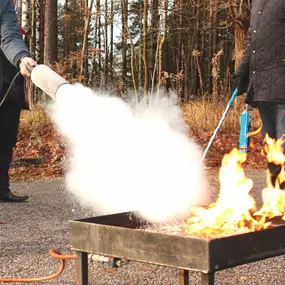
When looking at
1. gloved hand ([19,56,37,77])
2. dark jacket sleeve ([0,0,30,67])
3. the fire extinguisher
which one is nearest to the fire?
gloved hand ([19,56,37,77])

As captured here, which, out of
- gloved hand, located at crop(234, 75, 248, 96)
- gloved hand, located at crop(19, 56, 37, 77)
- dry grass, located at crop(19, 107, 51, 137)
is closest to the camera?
gloved hand, located at crop(19, 56, 37, 77)

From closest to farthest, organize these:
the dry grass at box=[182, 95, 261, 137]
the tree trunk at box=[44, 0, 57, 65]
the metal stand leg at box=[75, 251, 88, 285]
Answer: the metal stand leg at box=[75, 251, 88, 285] < the dry grass at box=[182, 95, 261, 137] < the tree trunk at box=[44, 0, 57, 65]

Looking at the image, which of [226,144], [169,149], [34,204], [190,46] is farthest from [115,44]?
[169,149]

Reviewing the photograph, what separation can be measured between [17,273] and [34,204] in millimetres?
3001

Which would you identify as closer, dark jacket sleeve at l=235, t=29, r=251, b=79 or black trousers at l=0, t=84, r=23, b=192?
dark jacket sleeve at l=235, t=29, r=251, b=79

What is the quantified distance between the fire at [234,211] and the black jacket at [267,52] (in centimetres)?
219

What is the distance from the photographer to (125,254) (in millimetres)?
2695

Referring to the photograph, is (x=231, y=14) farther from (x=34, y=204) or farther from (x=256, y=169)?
(x=34, y=204)

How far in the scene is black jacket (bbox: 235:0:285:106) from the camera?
5488 mm

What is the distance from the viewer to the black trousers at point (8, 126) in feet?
21.9

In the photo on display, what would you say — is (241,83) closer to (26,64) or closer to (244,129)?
(244,129)

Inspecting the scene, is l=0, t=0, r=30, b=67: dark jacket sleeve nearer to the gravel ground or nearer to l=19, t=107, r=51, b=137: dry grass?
the gravel ground

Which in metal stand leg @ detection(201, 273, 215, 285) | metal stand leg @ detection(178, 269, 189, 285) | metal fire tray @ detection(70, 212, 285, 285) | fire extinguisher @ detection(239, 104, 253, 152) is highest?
fire extinguisher @ detection(239, 104, 253, 152)

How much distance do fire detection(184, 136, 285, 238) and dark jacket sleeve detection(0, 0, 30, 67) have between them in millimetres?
1835
